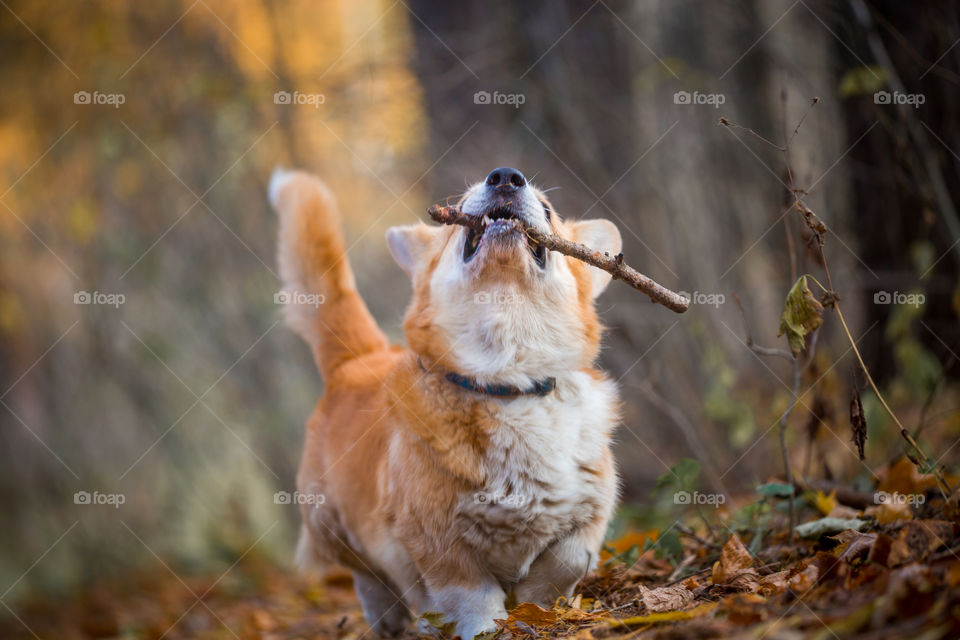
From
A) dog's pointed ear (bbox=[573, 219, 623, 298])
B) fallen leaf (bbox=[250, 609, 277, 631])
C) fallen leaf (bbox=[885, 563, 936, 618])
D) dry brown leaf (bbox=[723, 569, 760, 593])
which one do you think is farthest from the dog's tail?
fallen leaf (bbox=[885, 563, 936, 618])

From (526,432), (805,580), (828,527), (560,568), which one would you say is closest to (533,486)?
(526,432)

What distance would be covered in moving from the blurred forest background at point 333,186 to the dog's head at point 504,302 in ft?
5.79

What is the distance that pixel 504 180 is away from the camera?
297 centimetres

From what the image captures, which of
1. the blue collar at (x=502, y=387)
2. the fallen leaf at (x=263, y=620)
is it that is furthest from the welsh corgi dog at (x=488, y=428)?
the fallen leaf at (x=263, y=620)

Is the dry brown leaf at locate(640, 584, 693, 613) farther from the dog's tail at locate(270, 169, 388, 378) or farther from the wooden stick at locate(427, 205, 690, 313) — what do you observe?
the dog's tail at locate(270, 169, 388, 378)

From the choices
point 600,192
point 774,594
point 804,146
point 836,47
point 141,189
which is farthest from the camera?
point 804,146

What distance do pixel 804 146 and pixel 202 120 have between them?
17.9ft

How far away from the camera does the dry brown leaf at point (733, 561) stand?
8.43 feet

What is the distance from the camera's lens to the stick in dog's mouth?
2.94 metres

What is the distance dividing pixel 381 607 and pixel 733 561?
1.91m

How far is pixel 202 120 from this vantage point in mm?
6195

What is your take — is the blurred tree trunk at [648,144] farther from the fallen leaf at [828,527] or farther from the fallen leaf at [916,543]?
the fallen leaf at [916,543]

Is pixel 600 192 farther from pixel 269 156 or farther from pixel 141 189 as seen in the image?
pixel 141 189

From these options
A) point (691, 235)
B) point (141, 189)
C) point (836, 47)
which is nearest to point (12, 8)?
point (141, 189)
